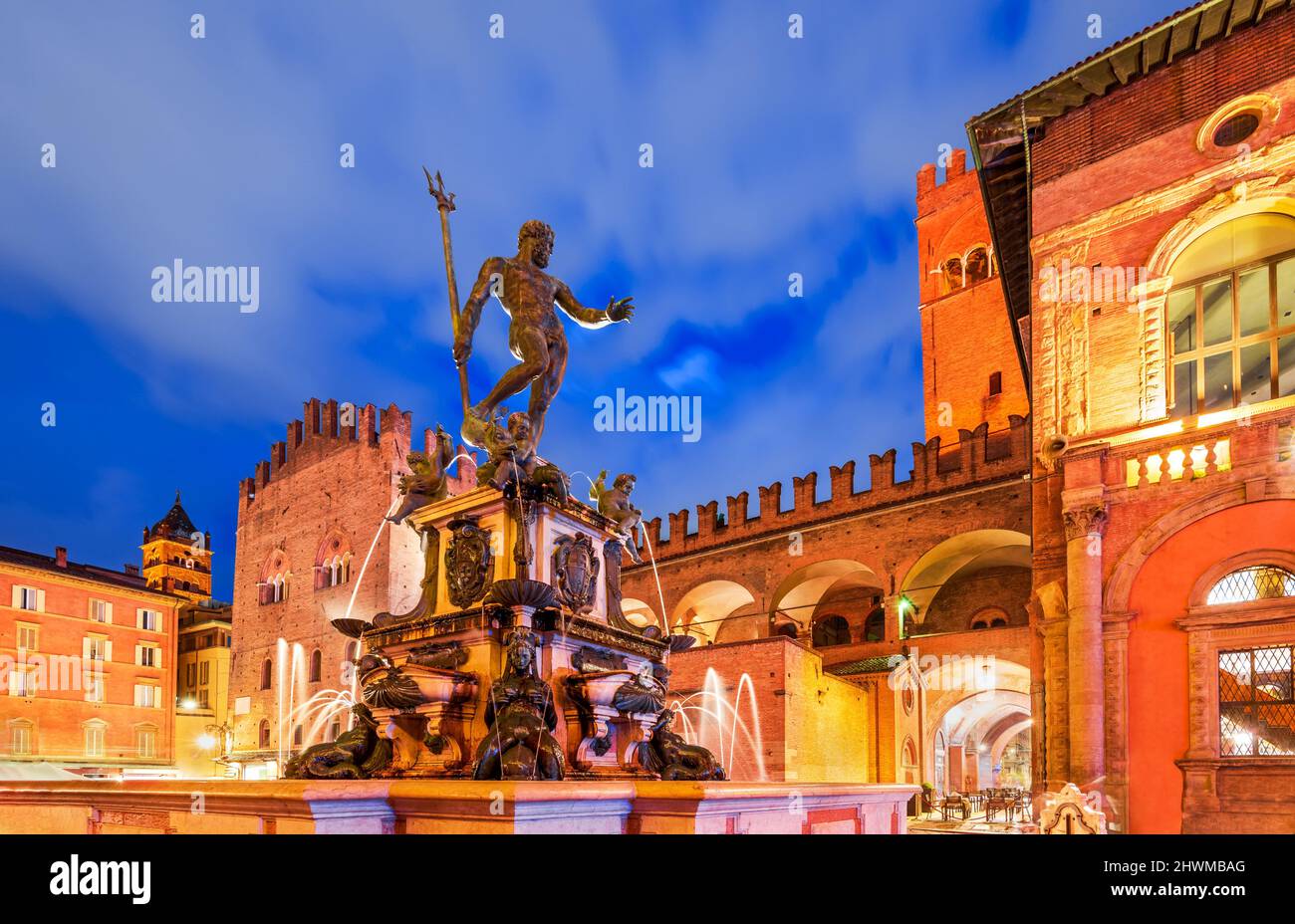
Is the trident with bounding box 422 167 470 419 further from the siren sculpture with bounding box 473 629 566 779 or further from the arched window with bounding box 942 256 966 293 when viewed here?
the arched window with bounding box 942 256 966 293

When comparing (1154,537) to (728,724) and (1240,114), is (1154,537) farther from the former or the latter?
(728,724)

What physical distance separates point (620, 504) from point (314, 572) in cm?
3343

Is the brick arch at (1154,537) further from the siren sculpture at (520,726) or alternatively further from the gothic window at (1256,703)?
the siren sculpture at (520,726)

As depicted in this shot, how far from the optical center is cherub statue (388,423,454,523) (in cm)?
734

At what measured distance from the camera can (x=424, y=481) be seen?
7.38 meters

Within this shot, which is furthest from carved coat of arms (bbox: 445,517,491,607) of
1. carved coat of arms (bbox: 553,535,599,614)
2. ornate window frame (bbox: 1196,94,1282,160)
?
ornate window frame (bbox: 1196,94,1282,160)

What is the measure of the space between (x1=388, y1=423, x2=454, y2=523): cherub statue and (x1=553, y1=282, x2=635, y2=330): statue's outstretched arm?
157cm

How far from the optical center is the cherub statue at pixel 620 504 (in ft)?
25.3

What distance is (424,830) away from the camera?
399 cm

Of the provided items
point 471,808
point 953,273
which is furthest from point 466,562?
point 953,273
